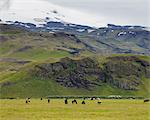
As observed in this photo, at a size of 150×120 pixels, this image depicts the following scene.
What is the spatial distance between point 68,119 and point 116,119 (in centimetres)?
481

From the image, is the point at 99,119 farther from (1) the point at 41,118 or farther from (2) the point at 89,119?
(1) the point at 41,118

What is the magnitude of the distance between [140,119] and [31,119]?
10.8 m

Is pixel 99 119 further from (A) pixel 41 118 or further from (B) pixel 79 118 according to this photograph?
(A) pixel 41 118

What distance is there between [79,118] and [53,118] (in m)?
2.67

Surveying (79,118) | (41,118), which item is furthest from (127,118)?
Result: (41,118)

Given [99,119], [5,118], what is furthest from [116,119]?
[5,118]

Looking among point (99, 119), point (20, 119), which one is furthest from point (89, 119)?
point (20, 119)

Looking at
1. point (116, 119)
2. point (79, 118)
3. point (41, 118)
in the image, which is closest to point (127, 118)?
point (116, 119)

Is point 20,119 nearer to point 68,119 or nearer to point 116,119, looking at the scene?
point 68,119

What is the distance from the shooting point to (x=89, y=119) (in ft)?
146

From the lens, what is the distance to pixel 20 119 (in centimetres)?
4388

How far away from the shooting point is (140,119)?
4441 centimetres

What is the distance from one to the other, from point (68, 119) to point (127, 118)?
6275 mm

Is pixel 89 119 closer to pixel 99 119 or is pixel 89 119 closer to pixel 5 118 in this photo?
pixel 99 119
